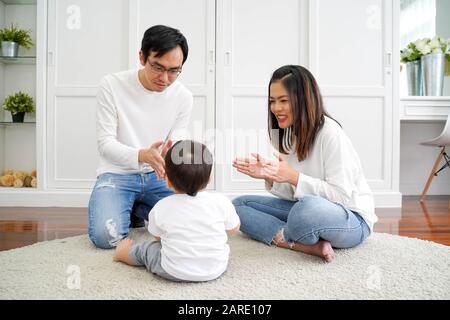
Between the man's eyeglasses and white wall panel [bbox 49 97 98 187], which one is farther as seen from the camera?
white wall panel [bbox 49 97 98 187]

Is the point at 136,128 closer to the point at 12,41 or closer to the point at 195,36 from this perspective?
the point at 195,36

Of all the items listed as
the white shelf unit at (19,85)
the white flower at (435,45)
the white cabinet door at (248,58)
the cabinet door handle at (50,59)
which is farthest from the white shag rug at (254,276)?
the white flower at (435,45)

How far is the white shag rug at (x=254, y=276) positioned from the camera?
3.05ft

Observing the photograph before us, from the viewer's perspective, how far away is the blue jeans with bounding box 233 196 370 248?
1154mm

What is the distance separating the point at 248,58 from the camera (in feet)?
8.28

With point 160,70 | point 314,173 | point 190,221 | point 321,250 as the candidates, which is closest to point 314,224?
point 321,250

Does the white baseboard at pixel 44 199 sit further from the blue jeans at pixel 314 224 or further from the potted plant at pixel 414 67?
the potted plant at pixel 414 67

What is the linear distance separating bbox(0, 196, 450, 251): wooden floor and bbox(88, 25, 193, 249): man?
358 millimetres

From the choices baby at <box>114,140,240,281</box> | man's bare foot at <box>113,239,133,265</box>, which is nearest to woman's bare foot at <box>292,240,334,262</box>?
baby at <box>114,140,240,281</box>

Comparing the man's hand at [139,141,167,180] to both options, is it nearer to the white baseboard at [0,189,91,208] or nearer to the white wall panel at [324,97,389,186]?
the white baseboard at [0,189,91,208]

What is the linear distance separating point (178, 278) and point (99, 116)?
0.83m

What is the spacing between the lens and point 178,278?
995mm

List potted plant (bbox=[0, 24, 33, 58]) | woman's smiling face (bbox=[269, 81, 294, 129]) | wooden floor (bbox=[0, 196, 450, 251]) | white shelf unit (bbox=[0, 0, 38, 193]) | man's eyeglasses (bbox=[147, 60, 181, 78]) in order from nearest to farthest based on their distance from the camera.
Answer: woman's smiling face (bbox=[269, 81, 294, 129])
man's eyeglasses (bbox=[147, 60, 181, 78])
wooden floor (bbox=[0, 196, 450, 251])
potted plant (bbox=[0, 24, 33, 58])
white shelf unit (bbox=[0, 0, 38, 193])
